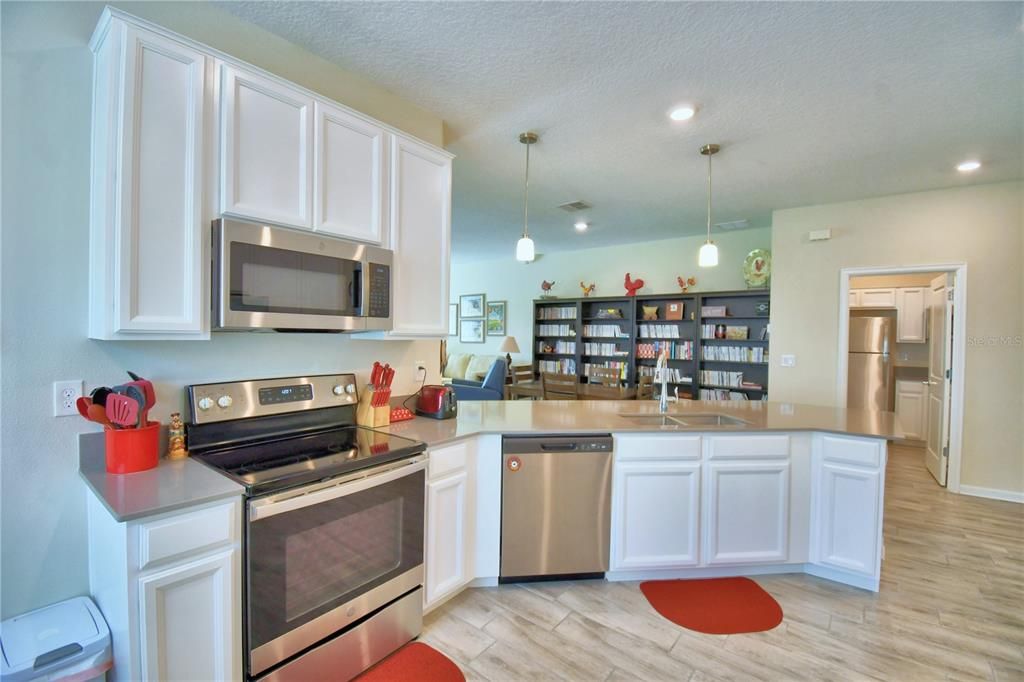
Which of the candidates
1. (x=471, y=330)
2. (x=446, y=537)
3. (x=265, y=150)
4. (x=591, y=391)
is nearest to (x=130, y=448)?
(x=265, y=150)

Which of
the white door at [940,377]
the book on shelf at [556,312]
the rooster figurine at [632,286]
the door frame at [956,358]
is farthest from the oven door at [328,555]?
the book on shelf at [556,312]

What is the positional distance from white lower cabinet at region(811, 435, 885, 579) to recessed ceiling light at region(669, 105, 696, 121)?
78.1 inches

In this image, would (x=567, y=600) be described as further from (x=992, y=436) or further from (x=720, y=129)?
(x=992, y=436)

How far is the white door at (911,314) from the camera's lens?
5.37 m

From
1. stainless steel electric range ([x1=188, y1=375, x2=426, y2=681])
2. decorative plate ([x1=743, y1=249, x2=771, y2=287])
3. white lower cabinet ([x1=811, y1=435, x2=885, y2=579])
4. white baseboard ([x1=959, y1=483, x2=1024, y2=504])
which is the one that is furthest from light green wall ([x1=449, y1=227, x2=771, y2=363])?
stainless steel electric range ([x1=188, y1=375, x2=426, y2=681])

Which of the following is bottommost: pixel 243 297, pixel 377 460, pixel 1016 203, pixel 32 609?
pixel 32 609

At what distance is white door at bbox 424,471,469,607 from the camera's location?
1.98 metres

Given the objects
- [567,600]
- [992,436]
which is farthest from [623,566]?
[992,436]

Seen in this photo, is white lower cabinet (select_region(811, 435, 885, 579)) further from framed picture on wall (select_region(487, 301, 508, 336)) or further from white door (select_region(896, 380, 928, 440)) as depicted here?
framed picture on wall (select_region(487, 301, 508, 336))

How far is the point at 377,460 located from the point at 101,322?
1017mm

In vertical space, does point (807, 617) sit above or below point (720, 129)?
below

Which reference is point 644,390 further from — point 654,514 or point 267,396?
point 267,396

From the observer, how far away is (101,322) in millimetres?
1427

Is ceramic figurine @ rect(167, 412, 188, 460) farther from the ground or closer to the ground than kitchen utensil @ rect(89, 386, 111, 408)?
closer to the ground
